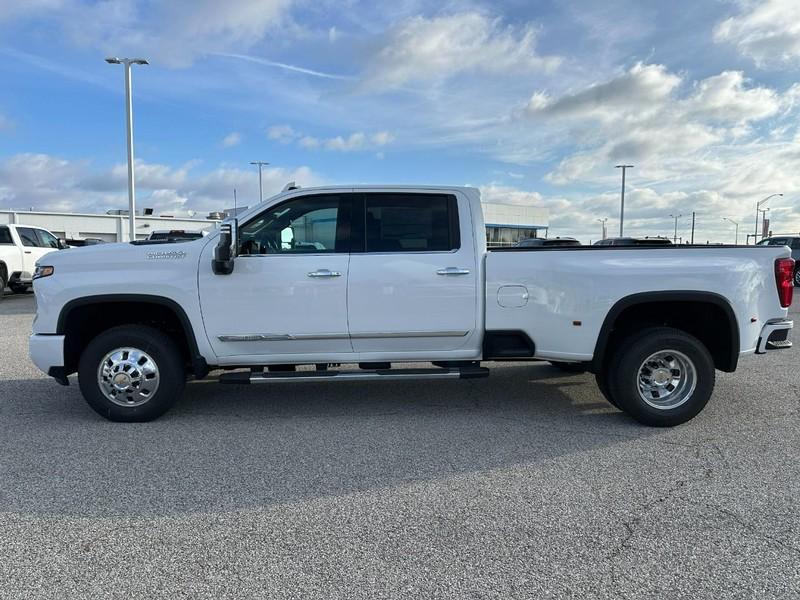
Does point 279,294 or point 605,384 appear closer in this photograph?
point 279,294

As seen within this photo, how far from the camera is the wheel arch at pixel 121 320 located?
491 cm

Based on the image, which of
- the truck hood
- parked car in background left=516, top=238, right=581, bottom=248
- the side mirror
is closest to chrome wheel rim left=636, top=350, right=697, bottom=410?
parked car in background left=516, top=238, right=581, bottom=248

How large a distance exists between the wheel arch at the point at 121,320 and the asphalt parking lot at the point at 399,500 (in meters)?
0.57

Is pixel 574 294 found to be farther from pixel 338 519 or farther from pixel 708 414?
pixel 338 519

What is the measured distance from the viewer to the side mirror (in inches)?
187

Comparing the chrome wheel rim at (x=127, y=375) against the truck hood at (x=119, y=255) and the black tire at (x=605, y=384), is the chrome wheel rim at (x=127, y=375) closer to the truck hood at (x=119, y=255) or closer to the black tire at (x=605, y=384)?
the truck hood at (x=119, y=255)

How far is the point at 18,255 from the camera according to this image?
589 inches

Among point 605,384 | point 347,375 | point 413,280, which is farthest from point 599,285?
point 347,375

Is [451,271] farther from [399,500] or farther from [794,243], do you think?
[794,243]

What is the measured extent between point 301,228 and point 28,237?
13798mm

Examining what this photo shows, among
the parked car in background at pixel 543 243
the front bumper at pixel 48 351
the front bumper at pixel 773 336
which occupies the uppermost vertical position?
the parked car in background at pixel 543 243

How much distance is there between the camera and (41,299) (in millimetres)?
4957

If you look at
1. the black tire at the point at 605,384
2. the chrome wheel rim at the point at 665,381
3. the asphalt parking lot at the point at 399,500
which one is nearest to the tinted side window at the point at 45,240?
the asphalt parking lot at the point at 399,500

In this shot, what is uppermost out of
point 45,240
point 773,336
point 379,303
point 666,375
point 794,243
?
point 794,243
